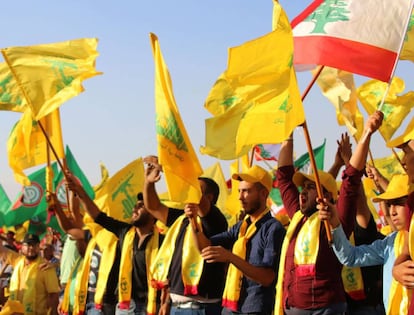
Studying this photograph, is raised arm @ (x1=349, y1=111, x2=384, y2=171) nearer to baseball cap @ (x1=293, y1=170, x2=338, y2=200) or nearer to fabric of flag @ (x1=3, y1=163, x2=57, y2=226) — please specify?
baseball cap @ (x1=293, y1=170, x2=338, y2=200)

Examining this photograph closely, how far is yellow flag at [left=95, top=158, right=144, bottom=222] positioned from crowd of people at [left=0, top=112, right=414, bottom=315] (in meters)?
0.48

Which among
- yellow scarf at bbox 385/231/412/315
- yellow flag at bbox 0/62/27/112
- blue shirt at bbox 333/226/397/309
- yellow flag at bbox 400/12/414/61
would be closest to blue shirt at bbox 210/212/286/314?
blue shirt at bbox 333/226/397/309

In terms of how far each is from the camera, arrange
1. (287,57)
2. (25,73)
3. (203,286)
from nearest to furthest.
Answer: (287,57) < (203,286) < (25,73)

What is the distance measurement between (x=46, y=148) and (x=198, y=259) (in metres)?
2.83

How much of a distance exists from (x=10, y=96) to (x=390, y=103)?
12.9 feet

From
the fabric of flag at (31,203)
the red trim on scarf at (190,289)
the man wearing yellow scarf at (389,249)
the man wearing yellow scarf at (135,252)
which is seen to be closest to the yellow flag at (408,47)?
the man wearing yellow scarf at (389,249)

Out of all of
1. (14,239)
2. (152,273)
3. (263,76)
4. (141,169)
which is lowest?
(14,239)

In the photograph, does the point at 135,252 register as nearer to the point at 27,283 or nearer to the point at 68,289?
the point at 68,289

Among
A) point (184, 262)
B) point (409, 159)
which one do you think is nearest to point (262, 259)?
point (184, 262)

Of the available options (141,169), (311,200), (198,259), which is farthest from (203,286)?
(141,169)

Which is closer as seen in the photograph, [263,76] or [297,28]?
[263,76]

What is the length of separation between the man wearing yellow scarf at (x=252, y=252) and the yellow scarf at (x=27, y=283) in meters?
4.46

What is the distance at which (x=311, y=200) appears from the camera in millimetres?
5453

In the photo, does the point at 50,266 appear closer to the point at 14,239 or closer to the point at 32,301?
the point at 32,301
